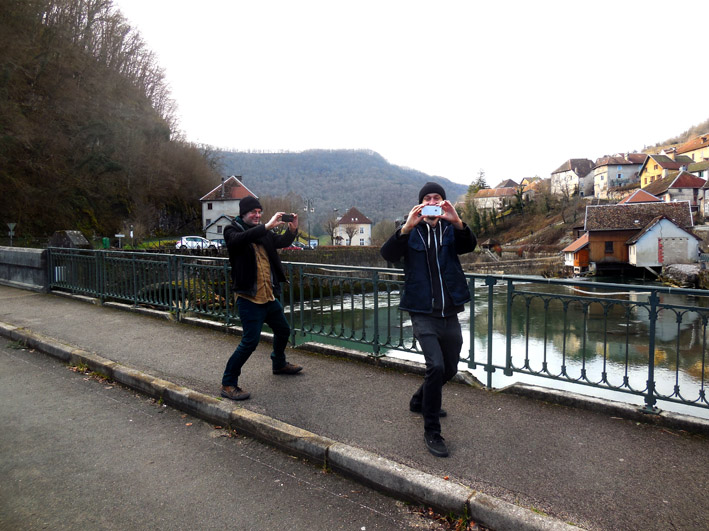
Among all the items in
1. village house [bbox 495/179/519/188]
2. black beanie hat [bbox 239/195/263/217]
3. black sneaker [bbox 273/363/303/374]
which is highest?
village house [bbox 495/179/519/188]

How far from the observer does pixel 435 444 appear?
3.50 metres

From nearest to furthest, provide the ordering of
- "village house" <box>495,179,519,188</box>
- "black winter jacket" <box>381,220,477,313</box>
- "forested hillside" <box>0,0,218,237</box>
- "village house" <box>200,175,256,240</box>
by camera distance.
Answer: "black winter jacket" <box>381,220,477,313</box>, "forested hillside" <box>0,0,218,237</box>, "village house" <box>200,175,256,240</box>, "village house" <box>495,179,519,188</box>

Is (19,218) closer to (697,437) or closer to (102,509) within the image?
(102,509)

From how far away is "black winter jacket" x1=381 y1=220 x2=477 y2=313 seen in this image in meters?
3.62

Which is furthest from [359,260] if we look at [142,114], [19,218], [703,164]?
[703,164]

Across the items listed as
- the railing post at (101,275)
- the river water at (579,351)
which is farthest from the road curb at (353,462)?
the railing post at (101,275)

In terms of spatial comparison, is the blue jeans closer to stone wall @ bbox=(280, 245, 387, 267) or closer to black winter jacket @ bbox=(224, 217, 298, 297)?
black winter jacket @ bbox=(224, 217, 298, 297)

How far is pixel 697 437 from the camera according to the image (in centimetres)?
374

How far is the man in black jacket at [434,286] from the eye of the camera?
3549 millimetres

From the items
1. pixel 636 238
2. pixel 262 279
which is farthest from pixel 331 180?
pixel 262 279

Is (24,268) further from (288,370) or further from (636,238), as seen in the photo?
(636,238)

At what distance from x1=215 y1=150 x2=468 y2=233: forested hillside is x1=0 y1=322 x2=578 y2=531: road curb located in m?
93.6

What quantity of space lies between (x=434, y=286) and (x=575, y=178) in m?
121

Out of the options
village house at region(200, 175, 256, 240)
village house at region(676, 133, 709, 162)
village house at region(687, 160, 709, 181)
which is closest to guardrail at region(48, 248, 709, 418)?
village house at region(200, 175, 256, 240)
